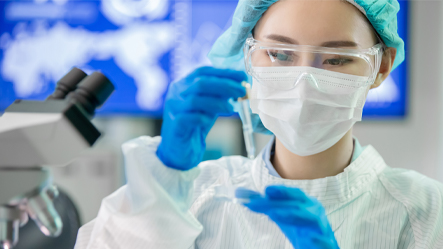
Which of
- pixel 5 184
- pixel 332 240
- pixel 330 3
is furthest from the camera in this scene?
pixel 330 3

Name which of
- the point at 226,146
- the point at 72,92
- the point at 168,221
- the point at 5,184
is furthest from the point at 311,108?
the point at 226,146

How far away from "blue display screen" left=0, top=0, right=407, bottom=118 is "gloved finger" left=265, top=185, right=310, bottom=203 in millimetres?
1701

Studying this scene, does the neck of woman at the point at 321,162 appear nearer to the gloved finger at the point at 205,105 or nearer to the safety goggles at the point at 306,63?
the safety goggles at the point at 306,63

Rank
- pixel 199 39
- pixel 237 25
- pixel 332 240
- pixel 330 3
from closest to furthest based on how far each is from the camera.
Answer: pixel 332 240, pixel 330 3, pixel 237 25, pixel 199 39

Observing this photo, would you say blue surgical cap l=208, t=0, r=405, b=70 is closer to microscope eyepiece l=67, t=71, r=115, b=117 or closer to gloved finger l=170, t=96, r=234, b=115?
gloved finger l=170, t=96, r=234, b=115

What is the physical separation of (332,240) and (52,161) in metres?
0.71

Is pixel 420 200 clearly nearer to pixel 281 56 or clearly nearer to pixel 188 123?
pixel 281 56

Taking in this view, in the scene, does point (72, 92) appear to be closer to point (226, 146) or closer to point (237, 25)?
point (237, 25)

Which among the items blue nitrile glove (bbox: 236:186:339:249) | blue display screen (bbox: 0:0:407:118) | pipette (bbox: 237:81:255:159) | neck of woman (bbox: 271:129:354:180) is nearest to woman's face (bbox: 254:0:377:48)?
pipette (bbox: 237:81:255:159)

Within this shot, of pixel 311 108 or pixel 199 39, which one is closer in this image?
pixel 311 108

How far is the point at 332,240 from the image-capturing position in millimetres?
958

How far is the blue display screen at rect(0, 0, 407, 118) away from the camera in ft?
Result: 8.40

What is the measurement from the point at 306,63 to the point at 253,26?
0.28 m

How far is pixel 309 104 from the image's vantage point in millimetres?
1106
